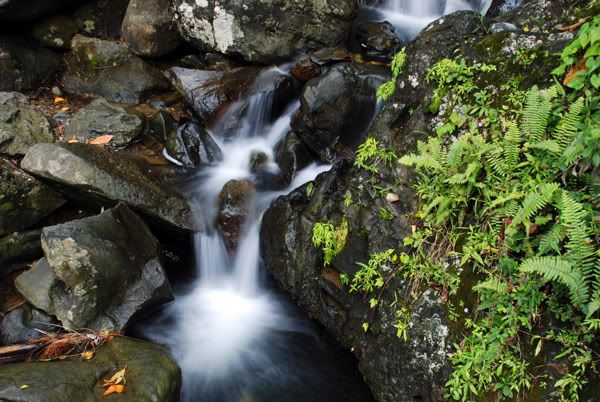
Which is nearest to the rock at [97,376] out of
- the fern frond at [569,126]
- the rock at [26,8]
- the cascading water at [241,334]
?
the cascading water at [241,334]

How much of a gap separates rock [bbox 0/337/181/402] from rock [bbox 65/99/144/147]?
4.46 m

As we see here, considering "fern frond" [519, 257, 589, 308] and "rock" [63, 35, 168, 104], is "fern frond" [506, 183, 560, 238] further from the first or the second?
"rock" [63, 35, 168, 104]

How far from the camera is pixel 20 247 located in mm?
6457

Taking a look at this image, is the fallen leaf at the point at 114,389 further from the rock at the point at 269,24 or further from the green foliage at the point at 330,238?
the rock at the point at 269,24

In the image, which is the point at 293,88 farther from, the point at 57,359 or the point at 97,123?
the point at 57,359

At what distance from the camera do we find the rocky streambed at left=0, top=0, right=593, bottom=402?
4.77 m

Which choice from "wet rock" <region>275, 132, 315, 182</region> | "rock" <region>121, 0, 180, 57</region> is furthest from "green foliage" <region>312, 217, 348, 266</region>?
"rock" <region>121, 0, 180, 57</region>

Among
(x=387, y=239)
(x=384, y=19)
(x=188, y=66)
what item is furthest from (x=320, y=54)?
(x=387, y=239)

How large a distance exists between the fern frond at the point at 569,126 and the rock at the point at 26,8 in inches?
389

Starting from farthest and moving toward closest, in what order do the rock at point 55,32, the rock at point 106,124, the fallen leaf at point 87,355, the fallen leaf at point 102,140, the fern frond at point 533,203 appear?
the rock at point 55,32 → the rock at point 106,124 → the fallen leaf at point 102,140 → the fallen leaf at point 87,355 → the fern frond at point 533,203

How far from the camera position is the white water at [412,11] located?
10.0 m

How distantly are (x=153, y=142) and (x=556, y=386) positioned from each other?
24.1 ft

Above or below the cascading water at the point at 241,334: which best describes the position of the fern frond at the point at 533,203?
above

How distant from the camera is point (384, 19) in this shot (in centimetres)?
1046
